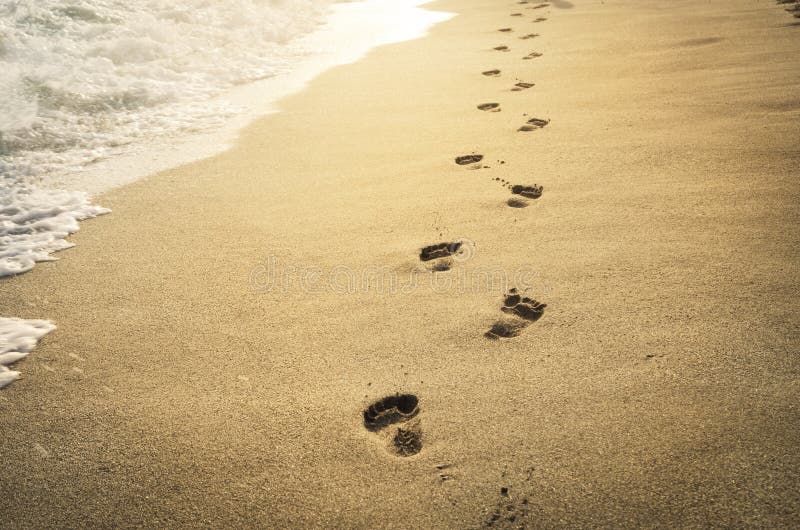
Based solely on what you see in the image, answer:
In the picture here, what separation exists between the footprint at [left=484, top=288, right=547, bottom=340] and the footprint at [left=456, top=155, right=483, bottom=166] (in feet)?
3.84

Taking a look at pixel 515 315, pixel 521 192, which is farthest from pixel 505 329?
pixel 521 192

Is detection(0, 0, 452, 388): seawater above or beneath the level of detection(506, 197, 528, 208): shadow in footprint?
above

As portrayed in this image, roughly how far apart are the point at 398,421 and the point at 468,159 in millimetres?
1788

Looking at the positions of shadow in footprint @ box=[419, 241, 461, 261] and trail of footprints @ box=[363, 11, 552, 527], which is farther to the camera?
shadow in footprint @ box=[419, 241, 461, 261]

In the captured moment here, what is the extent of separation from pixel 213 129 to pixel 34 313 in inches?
82.2

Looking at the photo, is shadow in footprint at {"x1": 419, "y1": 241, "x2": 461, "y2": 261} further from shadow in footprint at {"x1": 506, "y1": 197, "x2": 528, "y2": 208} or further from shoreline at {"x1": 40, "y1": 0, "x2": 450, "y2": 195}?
shoreline at {"x1": 40, "y1": 0, "x2": 450, "y2": 195}

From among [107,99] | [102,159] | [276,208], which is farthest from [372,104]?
[107,99]

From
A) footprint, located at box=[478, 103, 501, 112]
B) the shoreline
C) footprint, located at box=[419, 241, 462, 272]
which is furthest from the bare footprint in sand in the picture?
the shoreline

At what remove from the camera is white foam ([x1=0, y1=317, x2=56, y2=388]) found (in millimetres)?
1727

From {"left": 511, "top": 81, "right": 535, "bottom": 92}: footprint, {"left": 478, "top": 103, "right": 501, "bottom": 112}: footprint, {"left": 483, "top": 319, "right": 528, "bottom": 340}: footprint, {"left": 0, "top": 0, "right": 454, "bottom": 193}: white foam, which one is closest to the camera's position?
{"left": 483, "top": 319, "right": 528, "bottom": 340}: footprint

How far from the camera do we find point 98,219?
104 inches

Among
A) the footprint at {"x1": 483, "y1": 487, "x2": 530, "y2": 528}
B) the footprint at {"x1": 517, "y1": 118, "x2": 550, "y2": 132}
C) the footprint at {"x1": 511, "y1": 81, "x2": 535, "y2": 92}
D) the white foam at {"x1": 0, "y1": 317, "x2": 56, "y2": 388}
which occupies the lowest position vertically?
the footprint at {"x1": 483, "y1": 487, "x2": 530, "y2": 528}

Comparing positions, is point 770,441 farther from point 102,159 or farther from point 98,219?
point 102,159

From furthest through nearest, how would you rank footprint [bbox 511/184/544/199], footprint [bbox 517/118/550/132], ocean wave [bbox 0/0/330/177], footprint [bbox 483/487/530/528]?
ocean wave [bbox 0/0/330/177]
footprint [bbox 517/118/550/132]
footprint [bbox 511/184/544/199]
footprint [bbox 483/487/530/528]
